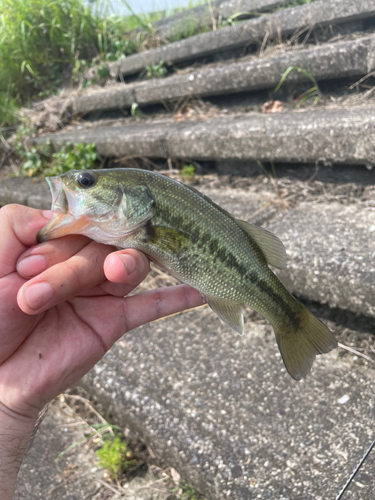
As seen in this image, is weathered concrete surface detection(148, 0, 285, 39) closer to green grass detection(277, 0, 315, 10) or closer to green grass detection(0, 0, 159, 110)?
green grass detection(277, 0, 315, 10)

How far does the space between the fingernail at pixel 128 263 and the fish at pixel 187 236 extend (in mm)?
89

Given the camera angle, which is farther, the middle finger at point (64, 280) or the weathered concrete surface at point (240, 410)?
the weathered concrete surface at point (240, 410)

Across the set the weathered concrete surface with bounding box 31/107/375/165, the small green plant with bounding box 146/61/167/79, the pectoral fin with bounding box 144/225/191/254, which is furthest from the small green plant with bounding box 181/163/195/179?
the pectoral fin with bounding box 144/225/191/254

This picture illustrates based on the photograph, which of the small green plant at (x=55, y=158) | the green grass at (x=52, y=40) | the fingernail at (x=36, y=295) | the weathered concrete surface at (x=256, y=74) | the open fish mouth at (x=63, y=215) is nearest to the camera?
the fingernail at (x=36, y=295)

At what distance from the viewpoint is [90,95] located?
183 inches

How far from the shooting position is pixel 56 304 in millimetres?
1244

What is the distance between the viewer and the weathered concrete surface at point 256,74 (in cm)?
266

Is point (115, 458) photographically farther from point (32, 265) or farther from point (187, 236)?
point (187, 236)

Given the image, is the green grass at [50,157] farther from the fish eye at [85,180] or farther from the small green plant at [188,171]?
the fish eye at [85,180]

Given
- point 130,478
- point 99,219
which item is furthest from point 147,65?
point 130,478

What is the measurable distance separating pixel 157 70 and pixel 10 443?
12.6ft

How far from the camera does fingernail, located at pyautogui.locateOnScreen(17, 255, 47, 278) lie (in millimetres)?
1281

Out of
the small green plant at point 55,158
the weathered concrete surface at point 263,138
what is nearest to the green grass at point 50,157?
the small green plant at point 55,158

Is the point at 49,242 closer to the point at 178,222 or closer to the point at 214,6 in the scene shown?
the point at 178,222
